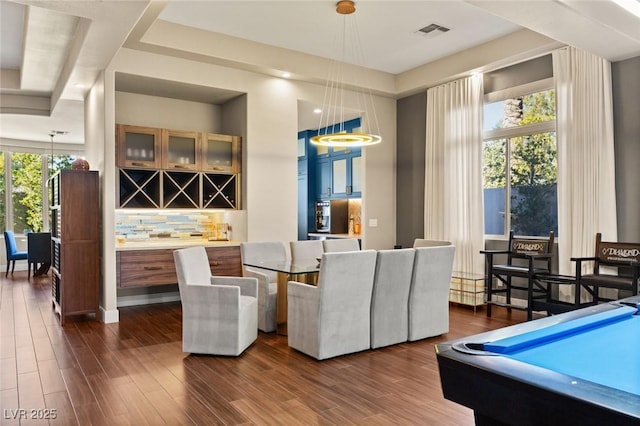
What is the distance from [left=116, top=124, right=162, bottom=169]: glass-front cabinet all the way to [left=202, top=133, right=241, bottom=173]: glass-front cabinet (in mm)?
611

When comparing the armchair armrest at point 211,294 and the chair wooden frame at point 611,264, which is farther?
the chair wooden frame at point 611,264

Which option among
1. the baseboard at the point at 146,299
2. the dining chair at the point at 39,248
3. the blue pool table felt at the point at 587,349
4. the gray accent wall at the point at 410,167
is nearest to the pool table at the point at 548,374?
the blue pool table felt at the point at 587,349

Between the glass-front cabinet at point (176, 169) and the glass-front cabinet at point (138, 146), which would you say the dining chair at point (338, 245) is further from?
the glass-front cabinet at point (138, 146)

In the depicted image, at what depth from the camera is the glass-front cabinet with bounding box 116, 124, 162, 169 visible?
5359mm

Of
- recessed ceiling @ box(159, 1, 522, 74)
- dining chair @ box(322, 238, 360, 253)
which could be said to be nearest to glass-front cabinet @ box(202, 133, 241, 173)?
recessed ceiling @ box(159, 1, 522, 74)

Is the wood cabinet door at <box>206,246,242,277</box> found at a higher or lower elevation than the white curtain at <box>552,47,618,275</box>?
lower

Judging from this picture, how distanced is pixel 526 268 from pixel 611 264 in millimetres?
925

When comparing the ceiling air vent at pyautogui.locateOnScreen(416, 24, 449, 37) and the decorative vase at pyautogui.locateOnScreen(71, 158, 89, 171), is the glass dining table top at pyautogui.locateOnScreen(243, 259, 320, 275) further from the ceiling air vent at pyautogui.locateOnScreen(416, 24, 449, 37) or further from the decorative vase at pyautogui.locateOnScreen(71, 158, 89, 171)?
the ceiling air vent at pyautogui.locateOnScreen(416, 24, 449, 37)

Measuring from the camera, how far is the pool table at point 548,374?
43.1 inches

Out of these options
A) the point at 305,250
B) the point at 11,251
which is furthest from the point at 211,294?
the point at 11,251

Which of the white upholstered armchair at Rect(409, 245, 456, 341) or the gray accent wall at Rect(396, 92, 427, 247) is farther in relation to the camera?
the gray accent wall at Rect(396, 92, 427, 247)

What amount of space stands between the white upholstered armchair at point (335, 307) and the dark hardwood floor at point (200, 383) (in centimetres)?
13

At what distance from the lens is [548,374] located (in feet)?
4.00

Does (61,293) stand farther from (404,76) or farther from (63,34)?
(404,76)
